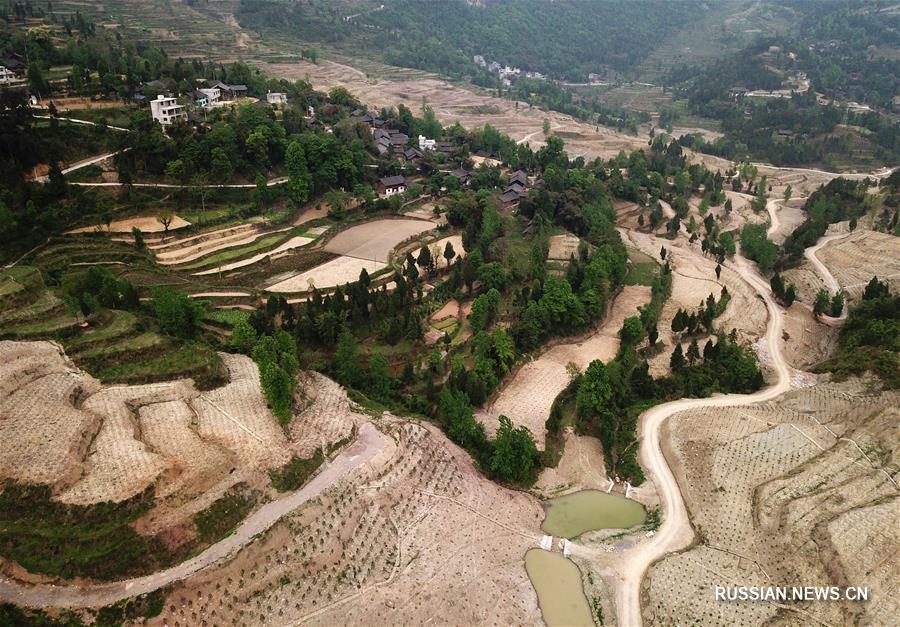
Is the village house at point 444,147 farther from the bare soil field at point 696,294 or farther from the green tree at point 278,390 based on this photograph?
the green tree at point 278,390

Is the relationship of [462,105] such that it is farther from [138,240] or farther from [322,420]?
[322,420]

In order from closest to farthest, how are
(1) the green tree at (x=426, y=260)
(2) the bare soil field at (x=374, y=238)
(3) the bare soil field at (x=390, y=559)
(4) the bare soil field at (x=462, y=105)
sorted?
(3) the bare soil field at (x=390, y=559)
(1) the green tree at (x=426, y=260)
(2) the bare soil field at (x=374, y=238)
(4) the bare soil field at (x=462, y=105)

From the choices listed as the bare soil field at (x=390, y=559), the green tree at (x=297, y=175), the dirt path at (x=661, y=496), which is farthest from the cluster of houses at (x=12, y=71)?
the dirt path at (x=661, y=496)

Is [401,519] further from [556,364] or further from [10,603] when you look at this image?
[556,364]

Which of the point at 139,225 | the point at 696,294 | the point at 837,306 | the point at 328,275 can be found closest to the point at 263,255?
the point at 328,275

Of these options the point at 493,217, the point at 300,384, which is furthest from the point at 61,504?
the point at 493,217
